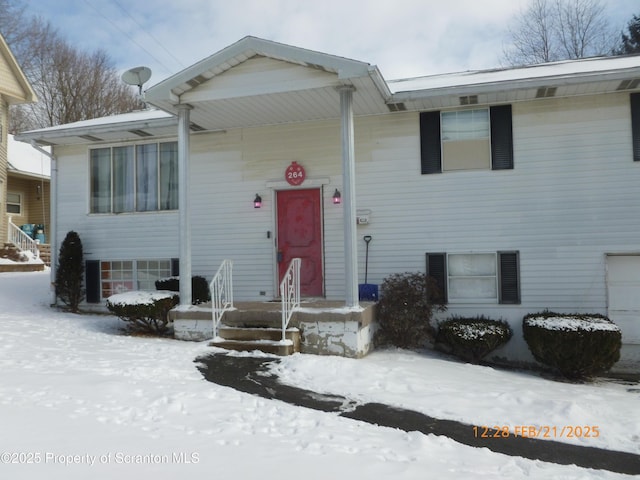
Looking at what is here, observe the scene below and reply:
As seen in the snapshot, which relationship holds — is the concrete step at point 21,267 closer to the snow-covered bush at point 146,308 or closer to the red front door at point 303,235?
the snow-covered bush at point 146,308

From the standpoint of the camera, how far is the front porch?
23.2ft

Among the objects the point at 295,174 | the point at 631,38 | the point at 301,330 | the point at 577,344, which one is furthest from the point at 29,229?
the point at 631,38

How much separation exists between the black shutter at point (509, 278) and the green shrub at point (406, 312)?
1.11 metres

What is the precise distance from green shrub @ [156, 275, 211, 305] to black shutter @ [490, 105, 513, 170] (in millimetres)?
5438

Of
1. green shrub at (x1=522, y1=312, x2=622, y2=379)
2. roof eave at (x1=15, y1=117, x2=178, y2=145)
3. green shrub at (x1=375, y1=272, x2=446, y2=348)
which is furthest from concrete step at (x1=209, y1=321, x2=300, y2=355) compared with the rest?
roof eave at (x1=15, y1=117, x2=178, y2=145)

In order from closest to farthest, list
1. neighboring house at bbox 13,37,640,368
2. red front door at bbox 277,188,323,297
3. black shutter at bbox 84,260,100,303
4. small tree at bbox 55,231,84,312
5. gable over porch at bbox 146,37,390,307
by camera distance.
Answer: gable over porch at bbox 146,37,390,307
neighboring house at bbox 13,37,640,368
red front door at bbox 277,188,323,297
small tree at bbox 55,231,84,312
black shutter at bbox 84,260,100,303

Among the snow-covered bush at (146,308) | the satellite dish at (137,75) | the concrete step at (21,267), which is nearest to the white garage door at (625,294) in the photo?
the snow-covered bush at (146,308)

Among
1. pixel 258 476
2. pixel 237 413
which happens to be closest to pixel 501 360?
pixel 237 413

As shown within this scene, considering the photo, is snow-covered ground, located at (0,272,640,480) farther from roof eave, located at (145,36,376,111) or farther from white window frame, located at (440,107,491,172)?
roof eave, located at (145,36,376,111)

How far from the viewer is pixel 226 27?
18.0 meters

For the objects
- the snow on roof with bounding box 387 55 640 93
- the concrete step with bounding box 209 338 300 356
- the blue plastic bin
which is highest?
the snow on roof with bounding box 387 55 640 93

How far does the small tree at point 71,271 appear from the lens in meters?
10.3

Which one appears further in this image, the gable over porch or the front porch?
the gable over porch

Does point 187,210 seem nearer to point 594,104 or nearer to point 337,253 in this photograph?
point 337,253
